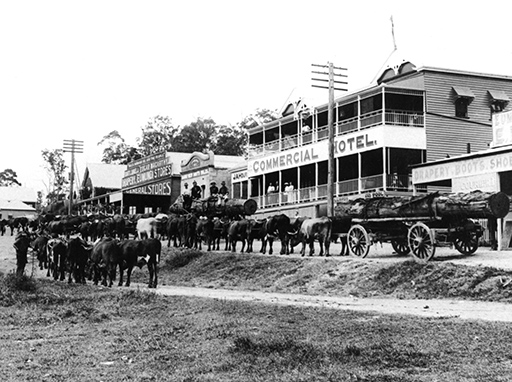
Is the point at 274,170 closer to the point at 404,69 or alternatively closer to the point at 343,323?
the point at 404,69

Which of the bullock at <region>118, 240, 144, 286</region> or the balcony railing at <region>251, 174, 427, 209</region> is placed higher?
the balcony railing at <region>251, 174, 427, 209</region>

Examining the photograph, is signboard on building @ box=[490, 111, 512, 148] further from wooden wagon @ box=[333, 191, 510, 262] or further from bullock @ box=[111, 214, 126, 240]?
bullock @ box=[111, 214, 126, 240]

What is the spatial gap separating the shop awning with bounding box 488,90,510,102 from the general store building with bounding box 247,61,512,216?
0.05 m

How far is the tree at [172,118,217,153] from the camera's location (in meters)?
85.0

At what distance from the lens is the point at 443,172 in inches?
1249

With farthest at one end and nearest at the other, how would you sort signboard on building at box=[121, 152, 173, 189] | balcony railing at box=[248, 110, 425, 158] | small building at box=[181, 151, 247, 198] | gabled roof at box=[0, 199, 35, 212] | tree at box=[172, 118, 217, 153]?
gabled roof at box=[0, 199, 35, 212], tree at box=[172, 118, 217, 153], signboard on building at box=[121, 152, 173, 189], small building at box=[181, 151, 247, 198], balcony railing at box=[248, 110, 425, 158]

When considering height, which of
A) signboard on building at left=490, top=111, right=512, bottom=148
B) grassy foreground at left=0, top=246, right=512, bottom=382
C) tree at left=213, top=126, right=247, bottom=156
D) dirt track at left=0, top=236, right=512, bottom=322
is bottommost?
grassy foreground at left=0, top=246, right=512, bottom=382

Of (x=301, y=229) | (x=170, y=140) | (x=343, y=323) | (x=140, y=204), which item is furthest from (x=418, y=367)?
(x=170, y=140)

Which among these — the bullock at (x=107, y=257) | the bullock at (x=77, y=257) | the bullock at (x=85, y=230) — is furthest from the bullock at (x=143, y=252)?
the bullock at (x=85, y=230)

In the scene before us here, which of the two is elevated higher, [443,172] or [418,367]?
Result: [443,172]

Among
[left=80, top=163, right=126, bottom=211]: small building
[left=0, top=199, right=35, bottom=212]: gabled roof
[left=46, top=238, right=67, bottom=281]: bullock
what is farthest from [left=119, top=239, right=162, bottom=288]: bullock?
[left=0, top=199, right=35, bottom=212]: gabled roof

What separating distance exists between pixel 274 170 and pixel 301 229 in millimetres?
21004

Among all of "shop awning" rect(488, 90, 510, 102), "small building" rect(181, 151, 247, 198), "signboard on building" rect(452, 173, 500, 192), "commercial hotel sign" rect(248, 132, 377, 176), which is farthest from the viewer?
"small building" rect(181, 151, 247, 198)

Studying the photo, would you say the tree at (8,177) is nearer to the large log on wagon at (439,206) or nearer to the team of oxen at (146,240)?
the team of oxen at (146,240)
